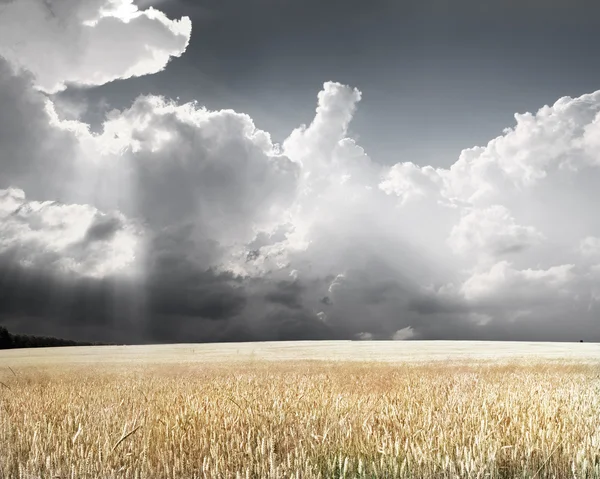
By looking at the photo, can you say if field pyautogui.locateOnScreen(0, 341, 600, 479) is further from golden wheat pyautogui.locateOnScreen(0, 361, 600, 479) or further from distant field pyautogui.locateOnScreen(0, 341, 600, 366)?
distant field pyautogui.locateOnScreen(0, 341, 600, 366)

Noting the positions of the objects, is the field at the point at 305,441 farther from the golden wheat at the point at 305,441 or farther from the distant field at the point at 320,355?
the distant field at the point at 320,355

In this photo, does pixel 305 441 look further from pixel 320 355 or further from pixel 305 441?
pixel 320 355

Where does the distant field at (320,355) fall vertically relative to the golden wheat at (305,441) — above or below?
below

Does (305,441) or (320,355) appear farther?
(320,355)

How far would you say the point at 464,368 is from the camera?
24.6 m

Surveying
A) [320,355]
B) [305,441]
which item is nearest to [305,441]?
[305,441]

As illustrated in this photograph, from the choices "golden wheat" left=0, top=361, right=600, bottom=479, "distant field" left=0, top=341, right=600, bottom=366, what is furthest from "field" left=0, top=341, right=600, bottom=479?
"distant field" left=0, top=341, right=600, bottom=366

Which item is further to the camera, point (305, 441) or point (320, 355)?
point (320, 355)

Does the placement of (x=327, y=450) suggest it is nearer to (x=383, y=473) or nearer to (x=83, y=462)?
(x=383, y=473)

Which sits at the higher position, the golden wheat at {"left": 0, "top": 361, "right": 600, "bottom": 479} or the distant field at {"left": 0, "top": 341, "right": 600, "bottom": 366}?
the golden wheat at {"left": 0, "top": 361, "right": 600, "bottom": 479}

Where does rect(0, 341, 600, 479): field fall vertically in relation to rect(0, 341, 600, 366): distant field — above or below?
above

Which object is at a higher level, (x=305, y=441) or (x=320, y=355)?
(x=305, y=441)

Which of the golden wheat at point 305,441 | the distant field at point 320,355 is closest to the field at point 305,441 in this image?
the golden wheat at point 305,441

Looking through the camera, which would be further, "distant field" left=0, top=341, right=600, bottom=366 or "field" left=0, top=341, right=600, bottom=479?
"distant field" left=0, top=341, right=600, bottom=366
